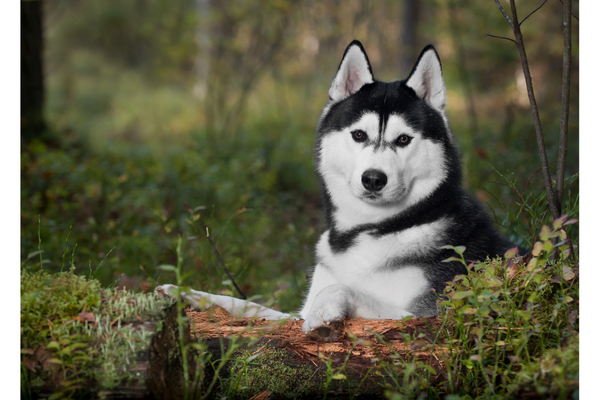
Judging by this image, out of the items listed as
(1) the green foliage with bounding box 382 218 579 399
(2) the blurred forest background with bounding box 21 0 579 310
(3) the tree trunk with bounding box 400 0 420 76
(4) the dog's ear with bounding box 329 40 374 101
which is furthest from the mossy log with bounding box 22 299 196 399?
(3) the tree trunk with bounding box 400 0 420 76

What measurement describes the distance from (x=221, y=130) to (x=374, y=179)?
678cm

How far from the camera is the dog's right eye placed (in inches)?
97.6

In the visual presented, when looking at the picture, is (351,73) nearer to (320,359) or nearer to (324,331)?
(324,331)

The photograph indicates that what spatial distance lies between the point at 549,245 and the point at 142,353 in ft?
5.01

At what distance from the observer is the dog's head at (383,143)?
2.37 metres

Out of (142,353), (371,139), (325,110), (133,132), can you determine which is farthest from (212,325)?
(133,132)

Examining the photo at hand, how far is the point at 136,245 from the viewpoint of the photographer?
4.22 metres

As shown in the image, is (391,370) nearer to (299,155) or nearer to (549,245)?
(549,245)

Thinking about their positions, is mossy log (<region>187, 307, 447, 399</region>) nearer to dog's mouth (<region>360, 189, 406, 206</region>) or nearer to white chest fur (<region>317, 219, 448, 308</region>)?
white chest fur (<region>317, 219, 448, 308</region>)

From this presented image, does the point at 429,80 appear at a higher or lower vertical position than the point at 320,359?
higher

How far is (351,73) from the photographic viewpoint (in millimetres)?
2703

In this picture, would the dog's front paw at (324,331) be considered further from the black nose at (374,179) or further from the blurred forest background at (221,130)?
the black nose at (374,179)

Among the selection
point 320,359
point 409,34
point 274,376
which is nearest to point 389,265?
point 320,359

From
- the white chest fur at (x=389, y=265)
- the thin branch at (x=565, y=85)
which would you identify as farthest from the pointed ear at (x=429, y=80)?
the white chest fur at (x=389, y=265)
